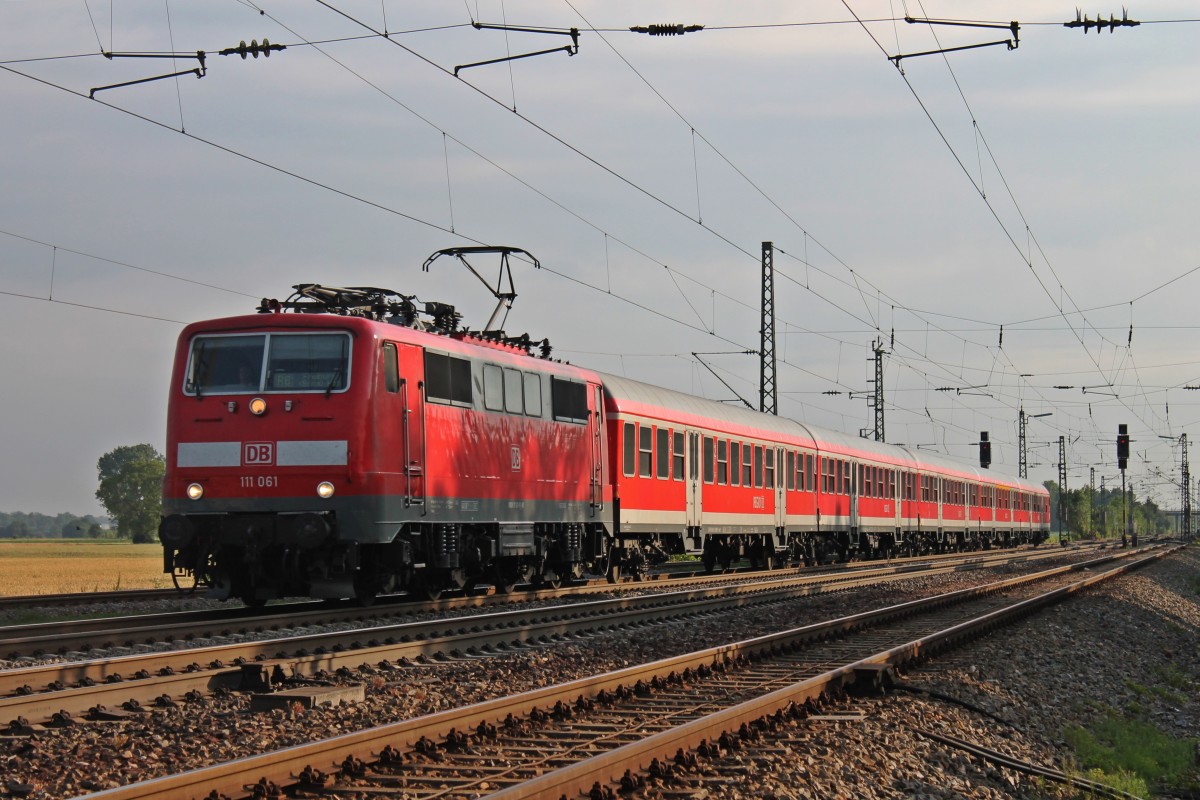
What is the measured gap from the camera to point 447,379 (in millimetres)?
17672

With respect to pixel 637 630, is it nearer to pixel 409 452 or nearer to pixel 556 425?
pixel 409 452

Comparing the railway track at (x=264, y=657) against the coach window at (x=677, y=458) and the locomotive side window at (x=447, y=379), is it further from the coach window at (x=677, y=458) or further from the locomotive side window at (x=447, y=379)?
the coach window at (x=677, y=458)

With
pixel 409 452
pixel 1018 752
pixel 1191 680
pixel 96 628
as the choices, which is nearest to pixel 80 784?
pixel 1018 752

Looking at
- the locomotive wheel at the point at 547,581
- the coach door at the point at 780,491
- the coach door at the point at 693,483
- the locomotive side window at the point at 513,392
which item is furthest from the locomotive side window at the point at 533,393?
the coach door at the point at 780,491

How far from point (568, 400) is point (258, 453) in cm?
694

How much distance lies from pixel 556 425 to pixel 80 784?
564 inches

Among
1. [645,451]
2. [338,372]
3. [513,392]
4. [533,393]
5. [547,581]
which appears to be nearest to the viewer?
[338,372]

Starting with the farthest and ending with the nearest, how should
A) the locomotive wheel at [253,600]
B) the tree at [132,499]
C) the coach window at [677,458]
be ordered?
the tree at [132,499], the coach window at [677,458], the locomotive wheel at [253,600]

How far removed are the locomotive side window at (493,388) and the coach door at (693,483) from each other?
28.1 ft

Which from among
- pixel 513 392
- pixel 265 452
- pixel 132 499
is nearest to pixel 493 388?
pixel 513 392

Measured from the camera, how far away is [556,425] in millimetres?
21109

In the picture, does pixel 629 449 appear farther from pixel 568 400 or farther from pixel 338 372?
pixel 338 372

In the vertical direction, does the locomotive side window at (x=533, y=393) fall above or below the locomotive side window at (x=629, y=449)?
above

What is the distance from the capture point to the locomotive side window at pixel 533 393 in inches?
793
